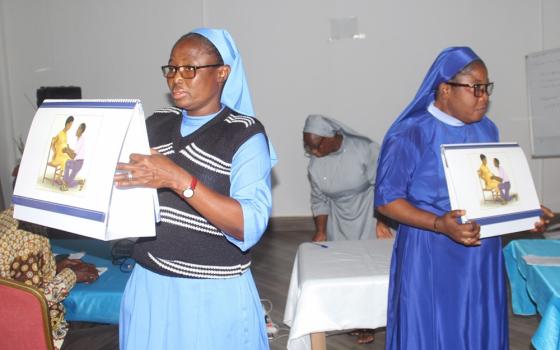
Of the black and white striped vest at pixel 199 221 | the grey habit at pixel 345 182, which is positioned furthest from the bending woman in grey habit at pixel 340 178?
the black and white striped vest at pixel 199 221

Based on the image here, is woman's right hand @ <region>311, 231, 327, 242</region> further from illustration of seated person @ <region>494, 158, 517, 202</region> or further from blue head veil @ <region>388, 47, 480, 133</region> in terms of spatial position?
illustration of seated person @ <region>494, 158, 517, 202</region>

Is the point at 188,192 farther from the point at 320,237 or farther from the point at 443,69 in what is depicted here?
the point at 320,237

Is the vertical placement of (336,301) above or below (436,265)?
below

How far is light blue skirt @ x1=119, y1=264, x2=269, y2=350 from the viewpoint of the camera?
5.04 feet

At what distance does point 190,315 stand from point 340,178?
8.98 feet

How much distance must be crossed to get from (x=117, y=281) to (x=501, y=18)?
6.35 meters

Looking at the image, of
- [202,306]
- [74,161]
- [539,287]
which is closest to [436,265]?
[539,287]

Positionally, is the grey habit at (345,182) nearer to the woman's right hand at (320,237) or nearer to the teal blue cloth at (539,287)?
the woman's right hand at (320,237)

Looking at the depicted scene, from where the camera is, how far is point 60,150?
1468mm

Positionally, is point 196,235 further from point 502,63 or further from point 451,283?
point 502,63

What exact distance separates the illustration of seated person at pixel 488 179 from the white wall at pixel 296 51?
5191 millimetres

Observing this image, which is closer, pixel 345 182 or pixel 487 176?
pixel 487 176

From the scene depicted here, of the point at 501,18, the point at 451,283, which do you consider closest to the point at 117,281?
the point at 451,283

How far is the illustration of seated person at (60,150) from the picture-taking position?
1.45 meters
